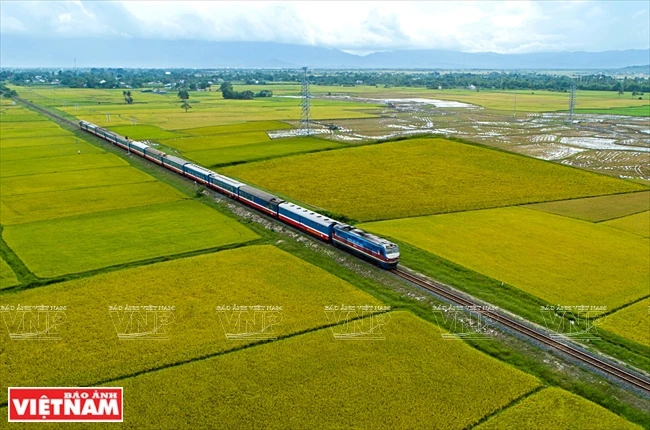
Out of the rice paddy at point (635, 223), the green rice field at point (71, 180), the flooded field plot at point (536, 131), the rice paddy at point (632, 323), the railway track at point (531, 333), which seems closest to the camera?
the railway track at point (531, 333)

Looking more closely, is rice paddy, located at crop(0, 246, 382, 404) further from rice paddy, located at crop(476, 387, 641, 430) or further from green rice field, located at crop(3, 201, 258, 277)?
green rice field, located at crop(3, 201, 258, 277)

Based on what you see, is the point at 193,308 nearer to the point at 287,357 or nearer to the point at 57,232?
the point at 287,357

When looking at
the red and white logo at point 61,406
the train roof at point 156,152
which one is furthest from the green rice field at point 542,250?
the train roof at point 156,152

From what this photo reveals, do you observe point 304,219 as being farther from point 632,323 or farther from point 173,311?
point 632,323

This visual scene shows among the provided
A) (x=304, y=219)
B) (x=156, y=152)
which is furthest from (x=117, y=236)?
(x=156, y=152)

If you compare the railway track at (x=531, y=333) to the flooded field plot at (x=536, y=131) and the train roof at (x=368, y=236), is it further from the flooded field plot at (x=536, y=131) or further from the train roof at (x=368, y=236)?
the flooded field plot at (x=536, y=131)

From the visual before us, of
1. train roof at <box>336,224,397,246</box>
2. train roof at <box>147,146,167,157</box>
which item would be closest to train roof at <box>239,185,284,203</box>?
train roof at <box>336,224,397,246</box>
